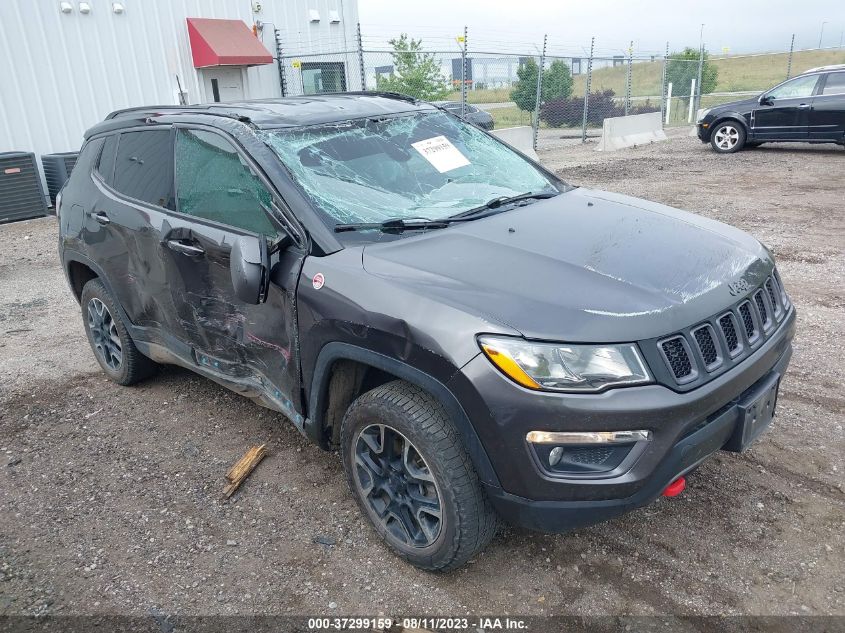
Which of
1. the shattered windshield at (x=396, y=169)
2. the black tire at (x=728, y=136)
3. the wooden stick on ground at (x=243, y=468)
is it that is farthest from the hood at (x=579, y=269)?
the black tire at (x=728, y=136)

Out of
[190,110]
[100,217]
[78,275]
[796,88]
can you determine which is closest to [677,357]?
[190,110]

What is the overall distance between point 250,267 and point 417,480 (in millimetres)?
1080

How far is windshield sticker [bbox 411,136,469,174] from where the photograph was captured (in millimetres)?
3367

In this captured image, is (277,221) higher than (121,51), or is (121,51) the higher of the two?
(121,51)

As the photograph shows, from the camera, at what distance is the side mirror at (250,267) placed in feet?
8.75

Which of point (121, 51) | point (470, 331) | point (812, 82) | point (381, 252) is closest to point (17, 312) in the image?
point (381, 252)

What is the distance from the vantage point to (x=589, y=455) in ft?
7.15

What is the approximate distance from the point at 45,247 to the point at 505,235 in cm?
838

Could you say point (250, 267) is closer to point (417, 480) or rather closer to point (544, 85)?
point (417, 480)

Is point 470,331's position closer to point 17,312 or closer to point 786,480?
point 786,480

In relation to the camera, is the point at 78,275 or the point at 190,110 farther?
the point at 78,275

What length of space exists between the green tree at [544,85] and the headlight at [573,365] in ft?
62.7

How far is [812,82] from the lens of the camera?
12680mm

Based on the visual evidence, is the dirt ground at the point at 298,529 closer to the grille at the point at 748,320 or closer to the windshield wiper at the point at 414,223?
the grille at the point at 748,320
